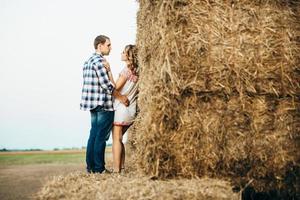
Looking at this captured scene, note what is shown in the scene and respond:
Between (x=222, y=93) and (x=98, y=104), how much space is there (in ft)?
6.73

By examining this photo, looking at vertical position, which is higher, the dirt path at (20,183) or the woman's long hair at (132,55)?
the woman's long hair at (132,55)

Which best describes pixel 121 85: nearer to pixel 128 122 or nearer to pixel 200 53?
pixel 128 122

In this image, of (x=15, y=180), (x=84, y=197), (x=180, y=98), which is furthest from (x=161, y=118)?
(x=15, y=180)

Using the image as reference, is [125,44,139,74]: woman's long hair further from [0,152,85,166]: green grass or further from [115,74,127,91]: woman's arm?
[0,152,85,166]: green grass

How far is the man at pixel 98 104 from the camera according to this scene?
20.2 feet

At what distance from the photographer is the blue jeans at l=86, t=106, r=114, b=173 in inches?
244

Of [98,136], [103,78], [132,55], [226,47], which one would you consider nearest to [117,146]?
[98,136]

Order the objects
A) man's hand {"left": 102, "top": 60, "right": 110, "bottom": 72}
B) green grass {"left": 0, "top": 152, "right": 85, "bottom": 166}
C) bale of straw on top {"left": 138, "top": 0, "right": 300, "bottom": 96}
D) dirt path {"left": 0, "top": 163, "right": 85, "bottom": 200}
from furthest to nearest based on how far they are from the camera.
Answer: green grass {"left": 0, "top": 152, "right": 85, "bottom": 166}, dirt path {"left": 0, "top": 163, "right": 85, "bottom": 200}, man's hand {"left": 102, "top": 60, "right": 110, "bottom": 72}, bale of straw on top {"left": 138, "top": 0, "right": 300, "bottom": 96}

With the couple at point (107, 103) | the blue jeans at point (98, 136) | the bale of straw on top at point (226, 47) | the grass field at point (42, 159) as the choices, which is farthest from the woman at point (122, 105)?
the grass field at point (42, 159)

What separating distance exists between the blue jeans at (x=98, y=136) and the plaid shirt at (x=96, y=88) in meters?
0.12

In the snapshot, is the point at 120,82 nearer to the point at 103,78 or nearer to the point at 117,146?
the point at 103,78

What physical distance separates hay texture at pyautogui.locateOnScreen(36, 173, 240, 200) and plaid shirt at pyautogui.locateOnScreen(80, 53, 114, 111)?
1.44 meters

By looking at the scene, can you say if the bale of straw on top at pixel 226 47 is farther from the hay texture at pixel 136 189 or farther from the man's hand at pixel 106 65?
the man's hand at pixel 106 65

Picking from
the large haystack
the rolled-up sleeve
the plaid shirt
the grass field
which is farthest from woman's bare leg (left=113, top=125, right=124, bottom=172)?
the grass field
